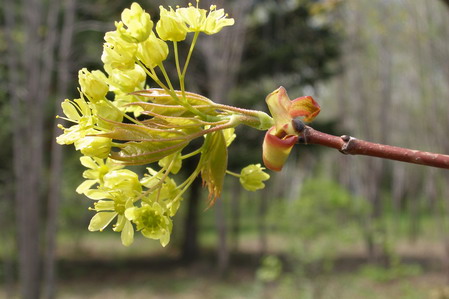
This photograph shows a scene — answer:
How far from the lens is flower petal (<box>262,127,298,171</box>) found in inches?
21.5

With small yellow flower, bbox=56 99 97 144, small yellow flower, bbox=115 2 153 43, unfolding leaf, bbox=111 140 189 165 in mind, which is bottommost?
unfolding leaf, bbox=111 140 189 165

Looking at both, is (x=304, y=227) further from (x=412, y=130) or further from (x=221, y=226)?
(x=412, y=130)

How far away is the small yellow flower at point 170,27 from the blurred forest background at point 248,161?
5475 millimetres

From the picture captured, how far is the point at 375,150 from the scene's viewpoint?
474mm

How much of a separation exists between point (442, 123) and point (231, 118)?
8.91 m

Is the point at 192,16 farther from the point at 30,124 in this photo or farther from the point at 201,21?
the point at 30,124

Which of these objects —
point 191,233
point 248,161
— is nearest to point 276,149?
point 248,161

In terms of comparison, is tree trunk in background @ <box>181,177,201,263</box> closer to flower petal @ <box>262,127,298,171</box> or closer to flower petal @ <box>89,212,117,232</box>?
flower petal @ <box>89,212,117,232</box>

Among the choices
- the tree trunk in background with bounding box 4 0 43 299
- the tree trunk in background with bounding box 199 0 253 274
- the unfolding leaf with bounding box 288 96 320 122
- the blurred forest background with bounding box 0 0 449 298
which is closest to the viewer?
the unfolding leaf with bounding box 288 96 320 122

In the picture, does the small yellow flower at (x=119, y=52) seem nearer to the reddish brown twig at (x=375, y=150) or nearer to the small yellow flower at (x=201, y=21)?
the small yellow flower at (x=201, y=21)

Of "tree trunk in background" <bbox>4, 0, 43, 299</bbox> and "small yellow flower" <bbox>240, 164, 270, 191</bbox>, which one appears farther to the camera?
"tree trunk in background" <bbox>4, 0, 43, 299</bbox>

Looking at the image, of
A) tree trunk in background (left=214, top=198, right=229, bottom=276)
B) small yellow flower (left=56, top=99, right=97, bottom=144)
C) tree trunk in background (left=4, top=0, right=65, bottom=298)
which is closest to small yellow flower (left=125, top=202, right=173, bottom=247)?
small yellow flower (left=56, top=99, right=97, bottom=144)

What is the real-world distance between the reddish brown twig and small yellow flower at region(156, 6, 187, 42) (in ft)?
0.80

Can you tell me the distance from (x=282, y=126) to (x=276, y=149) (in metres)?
0.03
